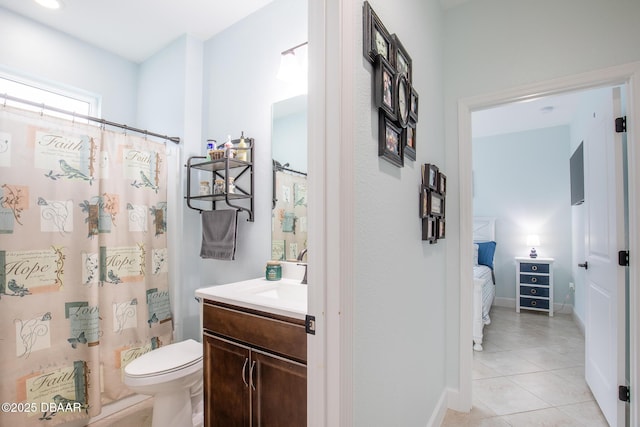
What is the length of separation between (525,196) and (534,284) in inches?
52.0

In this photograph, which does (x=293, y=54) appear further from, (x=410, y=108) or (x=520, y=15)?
(x=520, y=15)

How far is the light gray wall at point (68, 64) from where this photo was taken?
2133mm

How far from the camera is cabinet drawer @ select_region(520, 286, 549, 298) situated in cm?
411

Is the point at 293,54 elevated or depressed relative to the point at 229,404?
elevated

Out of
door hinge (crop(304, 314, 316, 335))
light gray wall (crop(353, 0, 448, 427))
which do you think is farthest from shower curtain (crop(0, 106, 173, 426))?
light gray wall (crop(353, 0, 448, 427))

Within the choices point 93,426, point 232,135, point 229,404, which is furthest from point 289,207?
point 93,426

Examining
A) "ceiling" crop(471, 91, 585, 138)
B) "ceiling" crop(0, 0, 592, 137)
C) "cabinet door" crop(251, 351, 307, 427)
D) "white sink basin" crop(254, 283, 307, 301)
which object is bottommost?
"cabinet door" crop(251, 351, 307, 427)

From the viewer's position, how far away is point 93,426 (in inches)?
74.2

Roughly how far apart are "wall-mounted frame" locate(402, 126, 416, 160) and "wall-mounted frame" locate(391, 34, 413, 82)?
238mm

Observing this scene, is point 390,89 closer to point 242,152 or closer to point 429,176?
point 429,176

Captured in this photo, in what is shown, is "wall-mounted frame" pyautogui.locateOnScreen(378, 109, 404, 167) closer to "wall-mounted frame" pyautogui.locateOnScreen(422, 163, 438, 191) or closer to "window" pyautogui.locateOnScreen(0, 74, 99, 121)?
"wall-mounted frame" pyautogui.locateOnScreen(422, 163, 438, 191)

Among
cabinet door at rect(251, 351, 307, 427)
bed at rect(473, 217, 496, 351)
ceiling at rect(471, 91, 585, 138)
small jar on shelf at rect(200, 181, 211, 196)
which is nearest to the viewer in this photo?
cabinet door at rect(251, 351, 307, 427)

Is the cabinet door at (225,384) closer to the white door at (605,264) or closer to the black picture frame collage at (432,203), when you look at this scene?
the black picture frame collage at (432,203)

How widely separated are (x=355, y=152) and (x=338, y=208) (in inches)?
7.8
